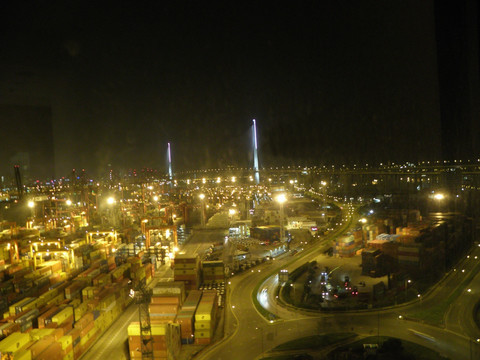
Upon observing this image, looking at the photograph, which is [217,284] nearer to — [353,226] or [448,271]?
[448,271]

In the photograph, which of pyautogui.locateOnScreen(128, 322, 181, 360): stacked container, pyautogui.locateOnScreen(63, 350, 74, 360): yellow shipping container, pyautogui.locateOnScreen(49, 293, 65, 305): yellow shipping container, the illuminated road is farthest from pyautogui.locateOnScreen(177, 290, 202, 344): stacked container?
pyautogui.locateOnScreen(49, 293, 65, 305): yellow shipping container

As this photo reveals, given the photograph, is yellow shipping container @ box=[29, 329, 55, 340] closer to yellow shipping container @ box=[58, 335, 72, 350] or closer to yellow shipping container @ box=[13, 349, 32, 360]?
yellow shipping container @ box=[58, 335, 72, 350]

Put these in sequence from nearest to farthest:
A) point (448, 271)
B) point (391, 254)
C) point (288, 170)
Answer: point (448, 271) < point (391, 254) < point (288, 170)

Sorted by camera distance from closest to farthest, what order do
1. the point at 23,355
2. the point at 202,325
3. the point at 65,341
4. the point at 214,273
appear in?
the point at 23,355 < the point at 65,341 < the point at 202,325 < the point at 214,273

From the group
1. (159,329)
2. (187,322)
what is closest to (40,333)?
(159,329)

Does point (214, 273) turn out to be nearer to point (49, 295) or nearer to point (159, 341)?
point (159, 341)

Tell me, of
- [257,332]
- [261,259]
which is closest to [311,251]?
[261,259]
